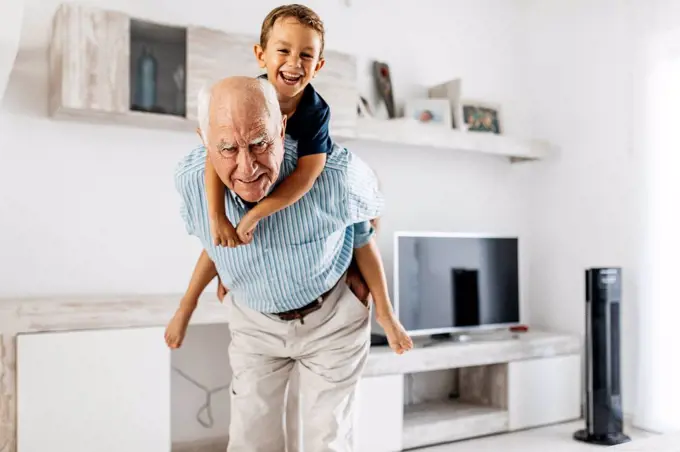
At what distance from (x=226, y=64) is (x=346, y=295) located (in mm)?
1455

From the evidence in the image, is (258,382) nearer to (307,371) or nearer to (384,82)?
(307,371)

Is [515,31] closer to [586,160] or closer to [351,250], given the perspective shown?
[586,160]

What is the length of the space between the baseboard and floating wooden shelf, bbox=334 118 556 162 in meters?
1.41

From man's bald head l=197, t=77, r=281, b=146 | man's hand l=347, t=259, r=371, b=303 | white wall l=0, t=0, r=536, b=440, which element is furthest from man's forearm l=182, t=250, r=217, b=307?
white wall l=0, t=0, r=536, b=440

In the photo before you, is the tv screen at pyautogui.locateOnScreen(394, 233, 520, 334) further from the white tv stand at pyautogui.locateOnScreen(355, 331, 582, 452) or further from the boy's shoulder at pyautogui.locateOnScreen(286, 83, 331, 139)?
the boy's shoulder at pyautogui.locateOnScreen(286, 83, 331, 139)

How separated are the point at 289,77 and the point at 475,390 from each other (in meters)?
2.71

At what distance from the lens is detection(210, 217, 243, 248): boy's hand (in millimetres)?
1045

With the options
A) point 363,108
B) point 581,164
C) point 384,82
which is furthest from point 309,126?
point 581,164

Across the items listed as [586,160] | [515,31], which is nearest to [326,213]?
[586,160]

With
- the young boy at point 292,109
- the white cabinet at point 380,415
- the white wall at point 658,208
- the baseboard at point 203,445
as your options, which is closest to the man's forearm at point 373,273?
the young boy at point 292,109

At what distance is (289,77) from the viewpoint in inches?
43.6

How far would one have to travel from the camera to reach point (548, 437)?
3195mm

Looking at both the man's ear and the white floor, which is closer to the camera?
the man's ear

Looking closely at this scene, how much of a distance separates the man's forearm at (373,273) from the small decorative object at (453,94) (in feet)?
7.14
